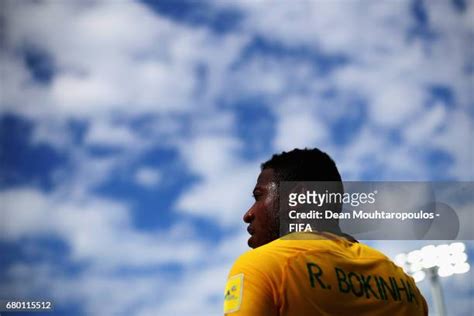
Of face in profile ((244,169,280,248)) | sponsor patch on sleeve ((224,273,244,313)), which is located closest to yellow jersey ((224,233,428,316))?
sponsor patch on sleeve ((224,273,244,313))

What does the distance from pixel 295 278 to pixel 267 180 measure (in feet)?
2.40

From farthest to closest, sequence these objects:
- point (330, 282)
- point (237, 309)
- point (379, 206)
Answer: point (379, 206), point (330, 282), point (237, 309)

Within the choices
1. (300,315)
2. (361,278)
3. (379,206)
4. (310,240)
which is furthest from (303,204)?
(379,206)

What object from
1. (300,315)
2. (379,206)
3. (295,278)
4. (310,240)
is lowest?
(300,315)

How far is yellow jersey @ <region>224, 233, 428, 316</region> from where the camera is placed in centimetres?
184

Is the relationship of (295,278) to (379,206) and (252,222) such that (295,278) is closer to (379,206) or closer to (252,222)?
(252,222)

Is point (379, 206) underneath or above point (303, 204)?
above

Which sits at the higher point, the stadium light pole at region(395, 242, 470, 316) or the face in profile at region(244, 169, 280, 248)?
the stadium light pole at region(395, 242, 470, 316)

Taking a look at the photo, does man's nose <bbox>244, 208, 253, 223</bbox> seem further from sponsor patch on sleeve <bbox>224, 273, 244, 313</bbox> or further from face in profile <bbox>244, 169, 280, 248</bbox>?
sponsor patch on sleeve <bbox>224, 273, 244, 313</bbox>

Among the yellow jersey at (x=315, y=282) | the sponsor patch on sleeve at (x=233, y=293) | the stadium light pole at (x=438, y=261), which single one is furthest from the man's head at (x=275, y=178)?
the stadium light pole at (x=438, y=261)

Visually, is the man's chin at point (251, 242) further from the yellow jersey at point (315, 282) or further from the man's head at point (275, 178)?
the yellow jersey at point (315, 282)

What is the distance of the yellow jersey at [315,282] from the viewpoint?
1843 millimetres

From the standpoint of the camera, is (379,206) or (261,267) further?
(379,206)

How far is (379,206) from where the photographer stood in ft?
13.8
